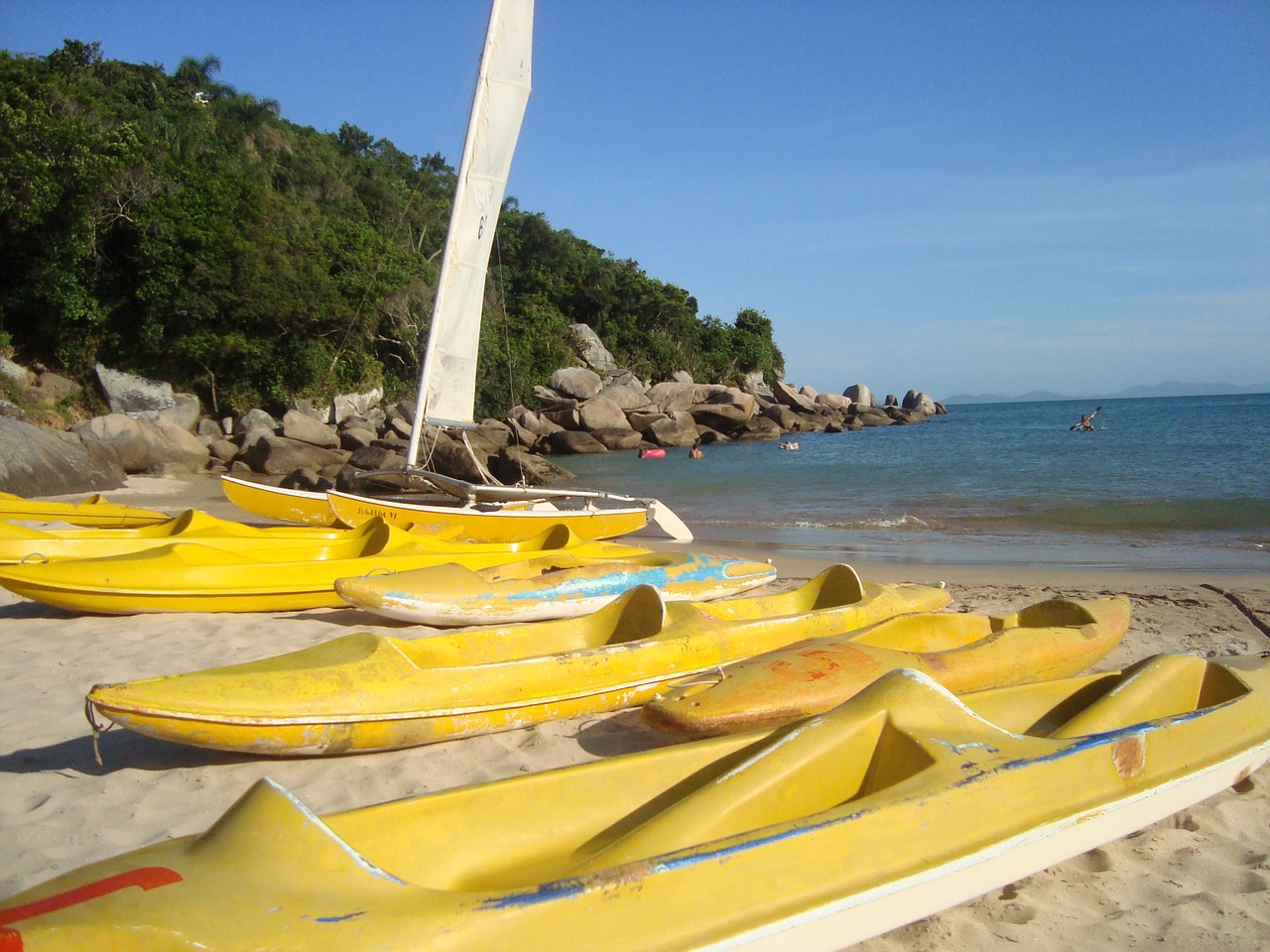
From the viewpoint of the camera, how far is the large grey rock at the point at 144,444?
1581 cm

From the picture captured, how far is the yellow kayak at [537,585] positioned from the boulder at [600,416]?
954 inches

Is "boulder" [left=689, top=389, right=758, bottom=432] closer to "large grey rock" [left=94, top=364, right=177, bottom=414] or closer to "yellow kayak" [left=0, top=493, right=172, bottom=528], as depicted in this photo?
"large grey rock" [left=94, top=364, right=177, bottom=414]

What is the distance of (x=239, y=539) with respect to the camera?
6.39 meters

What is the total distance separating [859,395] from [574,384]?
28067 millimetres

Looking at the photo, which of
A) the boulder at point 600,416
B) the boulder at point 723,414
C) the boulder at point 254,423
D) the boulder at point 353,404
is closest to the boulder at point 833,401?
the boulder at point 723,414

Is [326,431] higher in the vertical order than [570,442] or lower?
higher

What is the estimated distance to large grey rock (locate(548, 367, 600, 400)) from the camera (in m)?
33.4

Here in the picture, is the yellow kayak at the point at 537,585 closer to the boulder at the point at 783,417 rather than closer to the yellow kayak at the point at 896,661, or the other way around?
Answer: the yellow kayak at the point at 896,661

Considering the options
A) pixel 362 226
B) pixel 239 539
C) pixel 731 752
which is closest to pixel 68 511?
pixel 239 539

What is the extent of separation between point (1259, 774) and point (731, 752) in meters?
2.30

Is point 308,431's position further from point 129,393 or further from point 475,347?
point 475,347

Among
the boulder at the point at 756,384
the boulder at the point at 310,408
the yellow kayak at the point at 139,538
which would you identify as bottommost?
the yellow kayak at the point at 139,538

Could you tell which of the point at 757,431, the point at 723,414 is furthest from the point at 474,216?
the point at 757,431

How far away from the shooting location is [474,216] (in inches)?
394
